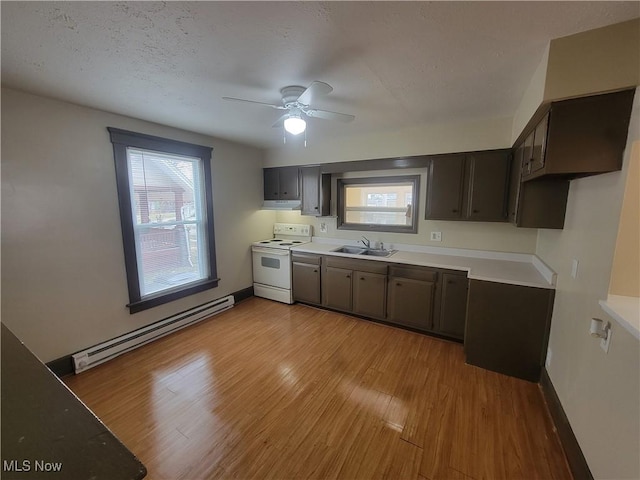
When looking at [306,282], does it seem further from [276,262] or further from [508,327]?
[508,327]

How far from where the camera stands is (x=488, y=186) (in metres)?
2.85

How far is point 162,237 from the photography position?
3.16 m

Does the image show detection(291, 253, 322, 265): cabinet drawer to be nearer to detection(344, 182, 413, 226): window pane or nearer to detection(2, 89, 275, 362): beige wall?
detection(344, 182, 413, 226): window pane

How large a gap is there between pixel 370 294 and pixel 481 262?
1.31 m

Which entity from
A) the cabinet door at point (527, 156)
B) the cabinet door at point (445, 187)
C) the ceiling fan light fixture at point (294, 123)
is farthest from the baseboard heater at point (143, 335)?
the cabinet door at point (527, 156)

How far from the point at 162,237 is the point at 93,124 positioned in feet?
4.18

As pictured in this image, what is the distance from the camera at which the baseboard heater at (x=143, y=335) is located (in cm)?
248

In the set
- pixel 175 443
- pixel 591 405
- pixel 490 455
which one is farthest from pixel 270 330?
pixel 591 405

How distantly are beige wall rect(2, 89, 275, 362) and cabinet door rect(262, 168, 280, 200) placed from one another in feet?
5.35

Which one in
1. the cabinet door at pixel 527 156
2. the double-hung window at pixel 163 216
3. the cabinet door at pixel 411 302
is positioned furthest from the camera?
the cabinet door at pixel 411 302

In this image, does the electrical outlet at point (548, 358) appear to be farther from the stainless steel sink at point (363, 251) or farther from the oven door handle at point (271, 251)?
the oven door handle at point (271, 251)

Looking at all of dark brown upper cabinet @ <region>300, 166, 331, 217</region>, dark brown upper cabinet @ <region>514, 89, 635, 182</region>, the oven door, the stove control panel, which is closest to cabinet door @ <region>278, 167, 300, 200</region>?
dark brown upper cabinet @ <region>300, 166, 331, 217</region>

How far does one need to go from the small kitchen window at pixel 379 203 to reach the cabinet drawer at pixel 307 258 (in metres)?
0.66

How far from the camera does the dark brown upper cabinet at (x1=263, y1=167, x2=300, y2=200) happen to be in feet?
13.6
